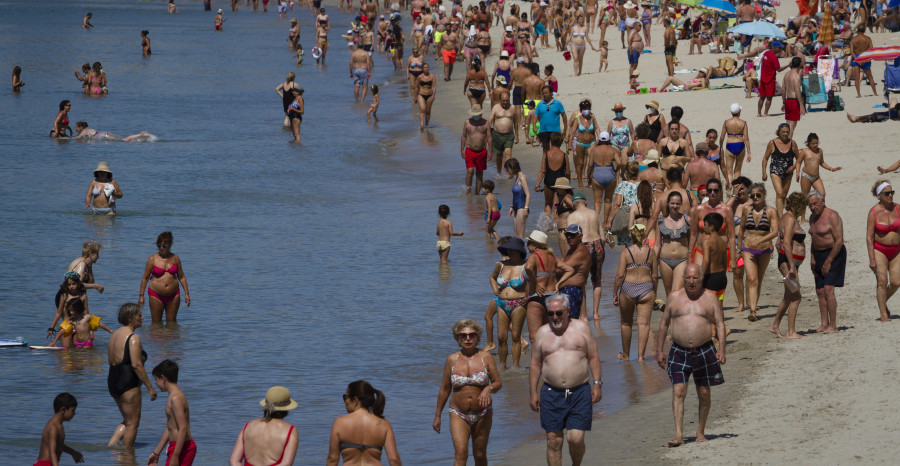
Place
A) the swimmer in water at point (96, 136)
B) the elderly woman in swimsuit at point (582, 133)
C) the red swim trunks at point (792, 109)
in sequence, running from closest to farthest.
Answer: the elderly woman in swimsuit at point (582, 133) < the red swim trunks at point (792, 109) < the swimmer in water at point (96, 136)

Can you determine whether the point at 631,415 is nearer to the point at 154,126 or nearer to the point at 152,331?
the point at 152,331

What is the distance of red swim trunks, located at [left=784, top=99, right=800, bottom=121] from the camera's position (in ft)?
72.5

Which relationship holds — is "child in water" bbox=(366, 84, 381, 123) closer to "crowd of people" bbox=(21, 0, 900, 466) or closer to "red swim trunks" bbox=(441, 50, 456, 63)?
"red swim trunks" bbox=(441, 50, 456, 63)

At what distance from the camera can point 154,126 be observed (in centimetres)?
3459

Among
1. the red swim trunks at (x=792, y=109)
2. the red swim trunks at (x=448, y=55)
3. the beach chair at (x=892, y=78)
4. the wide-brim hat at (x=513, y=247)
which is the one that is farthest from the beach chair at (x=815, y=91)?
the wide-brim hat at (x=513, y=247)

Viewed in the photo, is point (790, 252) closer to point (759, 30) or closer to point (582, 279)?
point (582, 279)

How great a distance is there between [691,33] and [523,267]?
29833mm

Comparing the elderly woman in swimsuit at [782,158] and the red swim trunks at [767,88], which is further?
the red swim trunks at [767,88]

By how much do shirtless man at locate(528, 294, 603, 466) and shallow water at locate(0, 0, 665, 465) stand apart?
172 cm

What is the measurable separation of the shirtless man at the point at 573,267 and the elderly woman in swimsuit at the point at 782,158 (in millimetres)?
6346

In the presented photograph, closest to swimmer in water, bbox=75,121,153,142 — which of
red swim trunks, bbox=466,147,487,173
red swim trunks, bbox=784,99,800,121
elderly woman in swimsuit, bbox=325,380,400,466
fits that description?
red swim trunks, bbox=466,147,487,173

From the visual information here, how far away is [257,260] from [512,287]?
8204mm

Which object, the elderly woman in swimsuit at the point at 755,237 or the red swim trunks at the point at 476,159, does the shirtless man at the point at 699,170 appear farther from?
the red swim trunks at the point at 476,159

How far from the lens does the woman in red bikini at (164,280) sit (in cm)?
1416
